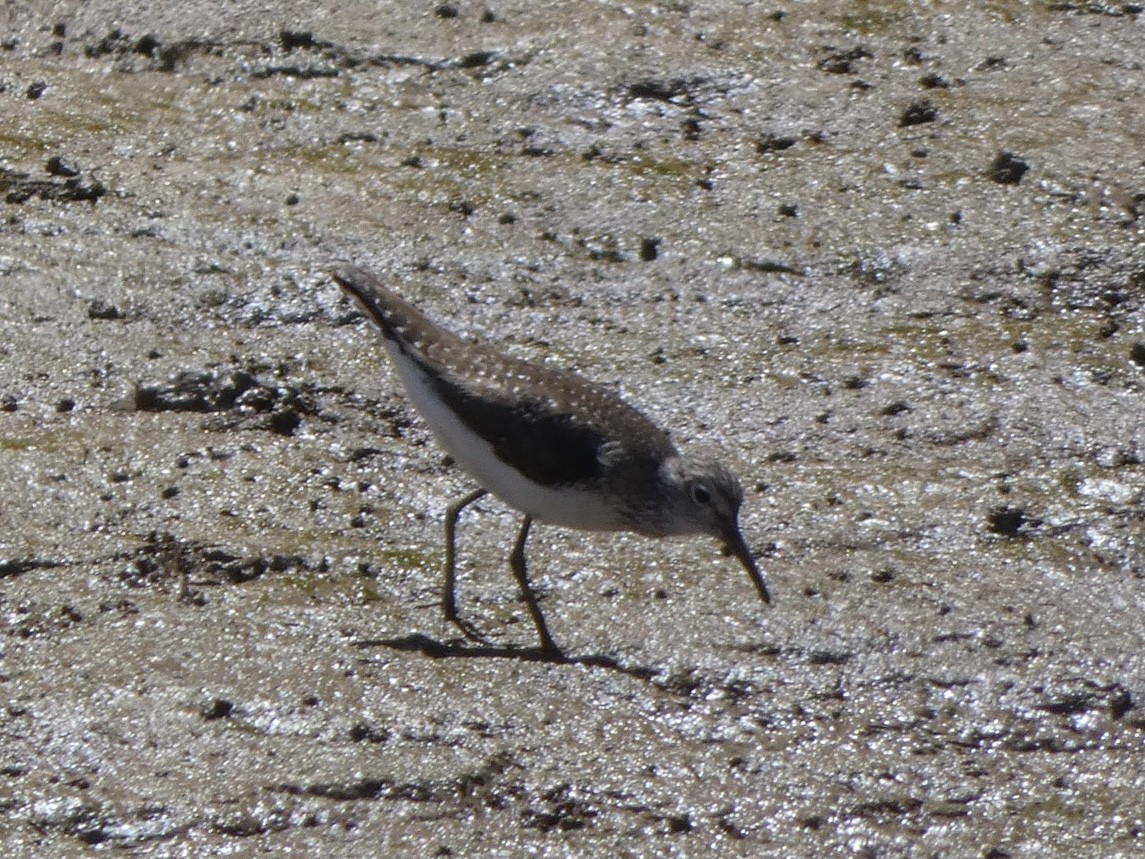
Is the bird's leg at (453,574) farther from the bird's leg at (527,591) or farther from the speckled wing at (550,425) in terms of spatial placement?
the speckled wing at (550,425)

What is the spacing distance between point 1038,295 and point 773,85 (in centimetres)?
195

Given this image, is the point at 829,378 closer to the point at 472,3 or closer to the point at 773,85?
the point at 773,85

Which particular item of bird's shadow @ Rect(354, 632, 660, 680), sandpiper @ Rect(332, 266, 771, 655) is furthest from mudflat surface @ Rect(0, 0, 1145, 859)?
sandpiper @ Rect(332, 266, 771, 655)

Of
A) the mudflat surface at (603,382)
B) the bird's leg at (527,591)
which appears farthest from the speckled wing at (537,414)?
the mudflat surface at (603,382)

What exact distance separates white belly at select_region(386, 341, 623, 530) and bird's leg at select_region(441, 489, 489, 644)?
0.19m

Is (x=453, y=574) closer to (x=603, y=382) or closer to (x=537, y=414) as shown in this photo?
(x=537, y=414)

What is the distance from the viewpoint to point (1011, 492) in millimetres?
6121

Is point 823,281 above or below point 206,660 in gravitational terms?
above

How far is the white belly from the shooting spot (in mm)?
5488

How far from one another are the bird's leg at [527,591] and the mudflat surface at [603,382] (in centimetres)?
8

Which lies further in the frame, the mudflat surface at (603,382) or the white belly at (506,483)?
the white belly at (506,483)

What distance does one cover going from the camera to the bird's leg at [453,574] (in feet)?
18.1

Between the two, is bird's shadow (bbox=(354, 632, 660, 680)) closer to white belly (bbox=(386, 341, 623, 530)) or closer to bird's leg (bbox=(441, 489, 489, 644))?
bird's leg (bbox=(441, 489, 489, 644))

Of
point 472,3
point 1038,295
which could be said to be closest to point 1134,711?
point 1038,295
